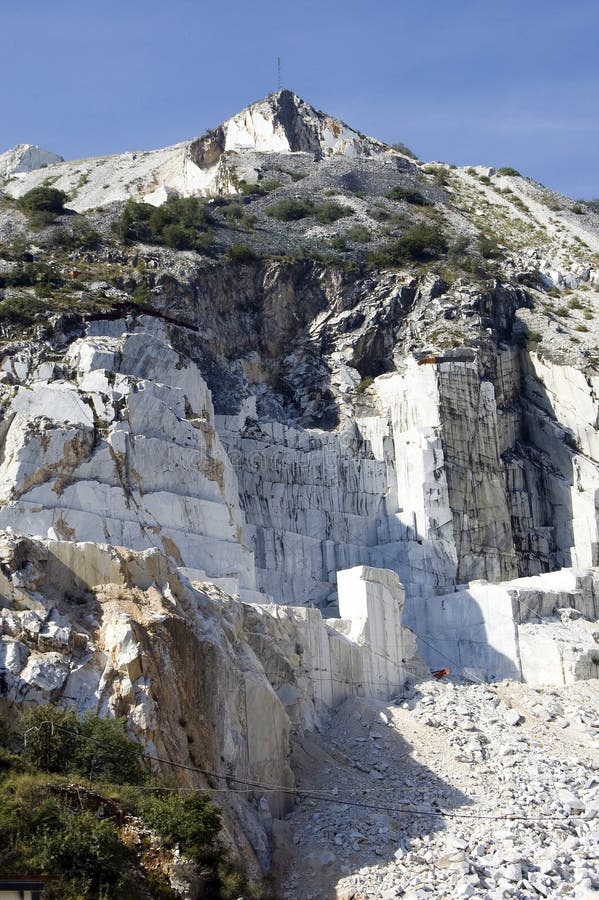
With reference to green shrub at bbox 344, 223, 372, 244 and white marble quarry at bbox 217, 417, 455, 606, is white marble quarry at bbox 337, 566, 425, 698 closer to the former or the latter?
white marble quarry at bbox 217, 417, 455, 606

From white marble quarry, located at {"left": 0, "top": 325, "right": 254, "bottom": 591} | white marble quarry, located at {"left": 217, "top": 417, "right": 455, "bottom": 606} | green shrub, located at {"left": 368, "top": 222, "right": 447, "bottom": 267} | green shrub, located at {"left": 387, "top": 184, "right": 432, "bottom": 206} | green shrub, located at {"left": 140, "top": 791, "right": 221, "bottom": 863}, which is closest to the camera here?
green shrub, located at {"left": 140, "top": 791, "right": 221, "bottom": 863}

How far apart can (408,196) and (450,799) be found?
4216 centimetres

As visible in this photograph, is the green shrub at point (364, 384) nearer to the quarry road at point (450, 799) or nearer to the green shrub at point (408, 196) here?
the quarry road at point (450, 799)

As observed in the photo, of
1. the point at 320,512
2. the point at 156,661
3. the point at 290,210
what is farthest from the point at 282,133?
the point at 156,661

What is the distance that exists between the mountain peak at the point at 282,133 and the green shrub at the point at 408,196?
29.9ft

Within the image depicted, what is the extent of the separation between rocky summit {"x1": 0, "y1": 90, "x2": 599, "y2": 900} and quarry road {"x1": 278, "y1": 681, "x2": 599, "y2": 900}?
0.09 m

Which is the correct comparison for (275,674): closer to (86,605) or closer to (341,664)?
(341,664)

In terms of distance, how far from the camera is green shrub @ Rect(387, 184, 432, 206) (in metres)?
67.2

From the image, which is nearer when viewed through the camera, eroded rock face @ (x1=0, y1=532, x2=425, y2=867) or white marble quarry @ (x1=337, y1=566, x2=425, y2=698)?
eroded rock face @ (x1=0, y1=532, x2=425, y2=867)

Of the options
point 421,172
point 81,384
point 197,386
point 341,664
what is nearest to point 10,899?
point 341,664

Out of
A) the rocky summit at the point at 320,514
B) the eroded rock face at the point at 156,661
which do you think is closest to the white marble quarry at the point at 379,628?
the rocky summit at the point at 320,514

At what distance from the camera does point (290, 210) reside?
6166cm

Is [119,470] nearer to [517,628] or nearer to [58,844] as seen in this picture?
[517,628]

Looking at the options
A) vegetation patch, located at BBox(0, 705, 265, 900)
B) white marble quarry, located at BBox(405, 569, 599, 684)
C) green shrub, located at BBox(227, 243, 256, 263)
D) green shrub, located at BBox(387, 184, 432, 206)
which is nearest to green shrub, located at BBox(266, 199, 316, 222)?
green shrub, located at BBox(387, 184, 432, 206)
